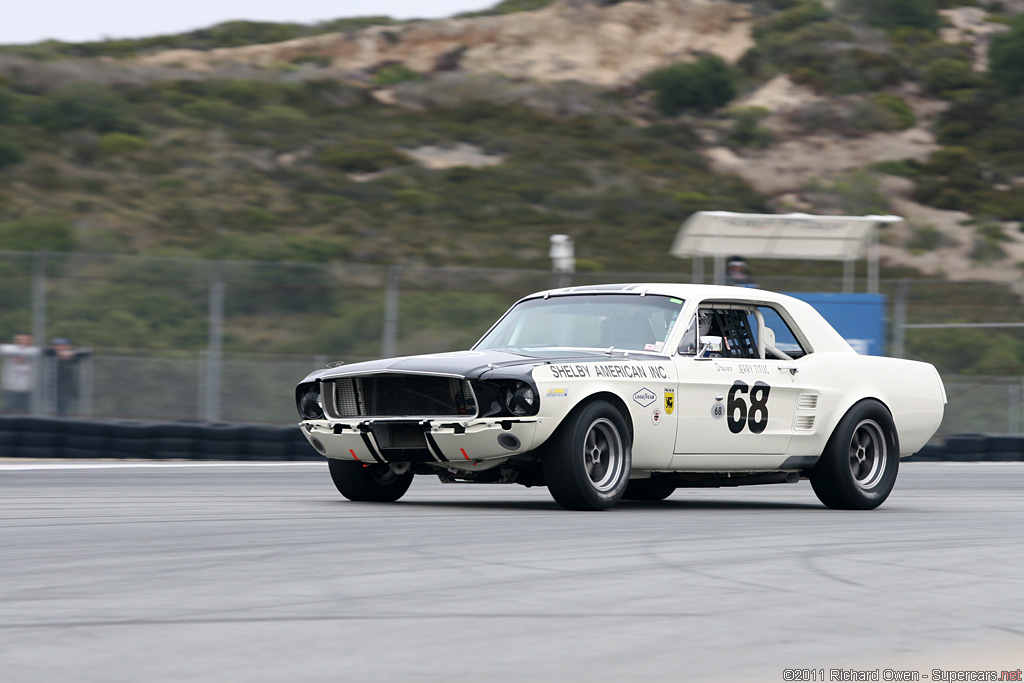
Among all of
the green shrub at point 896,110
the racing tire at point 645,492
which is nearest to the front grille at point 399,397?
the racing tire at point 645,492

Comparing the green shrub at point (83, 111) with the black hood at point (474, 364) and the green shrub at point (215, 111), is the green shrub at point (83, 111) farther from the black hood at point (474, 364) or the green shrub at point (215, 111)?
the black hood at point (474, 364)

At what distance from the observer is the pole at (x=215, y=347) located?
17.9 meters

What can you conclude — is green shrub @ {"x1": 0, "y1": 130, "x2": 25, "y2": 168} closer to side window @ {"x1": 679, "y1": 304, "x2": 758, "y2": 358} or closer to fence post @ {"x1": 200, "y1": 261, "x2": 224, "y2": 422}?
fence post @ {"x1": 200, "y1": 261, "x2": 224, "y2": 422}

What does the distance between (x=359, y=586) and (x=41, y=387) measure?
1323 centimetres

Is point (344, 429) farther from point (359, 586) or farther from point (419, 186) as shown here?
point (419, 186)

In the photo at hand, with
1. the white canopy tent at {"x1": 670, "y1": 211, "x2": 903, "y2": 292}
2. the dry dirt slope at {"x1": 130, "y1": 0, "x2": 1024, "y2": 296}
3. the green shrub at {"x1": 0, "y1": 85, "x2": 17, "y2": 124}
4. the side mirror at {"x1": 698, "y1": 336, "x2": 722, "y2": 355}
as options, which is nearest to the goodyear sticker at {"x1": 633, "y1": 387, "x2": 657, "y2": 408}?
the side mirror at {"x1": 698, "y1": 336, "x2": 722, "y2": 355}

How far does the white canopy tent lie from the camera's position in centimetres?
2047

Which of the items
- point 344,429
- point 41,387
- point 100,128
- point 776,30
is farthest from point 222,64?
point 344,429

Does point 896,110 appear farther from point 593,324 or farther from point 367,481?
point 367,481

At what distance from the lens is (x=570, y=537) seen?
688 cm

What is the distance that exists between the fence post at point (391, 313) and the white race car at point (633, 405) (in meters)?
8.38

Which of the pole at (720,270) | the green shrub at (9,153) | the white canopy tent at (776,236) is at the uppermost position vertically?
the green shrub at (9,153)

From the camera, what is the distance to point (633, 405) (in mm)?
8375

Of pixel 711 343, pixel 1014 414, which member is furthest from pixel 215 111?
pixel 711 343
